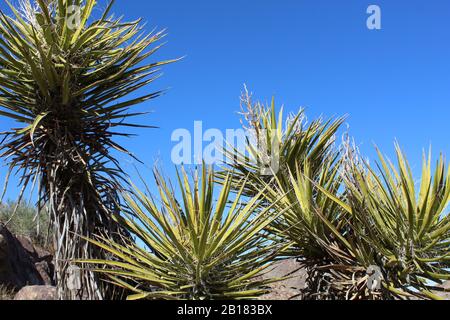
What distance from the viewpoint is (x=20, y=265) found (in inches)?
355

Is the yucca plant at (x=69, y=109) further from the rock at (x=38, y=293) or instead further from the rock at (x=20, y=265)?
the rock at (x=20, y=265)

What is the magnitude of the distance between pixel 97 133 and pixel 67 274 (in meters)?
1.48

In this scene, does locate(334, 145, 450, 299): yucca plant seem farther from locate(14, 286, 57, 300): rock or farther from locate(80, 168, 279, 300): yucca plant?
locate(14, 286, 57, 300): rock

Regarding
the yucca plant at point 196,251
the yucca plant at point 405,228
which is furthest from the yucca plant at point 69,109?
the yucca plant at point 405,228

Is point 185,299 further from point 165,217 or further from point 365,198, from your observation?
point 365,198

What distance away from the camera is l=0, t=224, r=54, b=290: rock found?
8.34 m

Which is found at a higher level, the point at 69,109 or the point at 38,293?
the point at 69,109

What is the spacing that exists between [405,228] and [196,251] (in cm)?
189

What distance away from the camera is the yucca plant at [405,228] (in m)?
4.25

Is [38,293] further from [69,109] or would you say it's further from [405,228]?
[405,228]

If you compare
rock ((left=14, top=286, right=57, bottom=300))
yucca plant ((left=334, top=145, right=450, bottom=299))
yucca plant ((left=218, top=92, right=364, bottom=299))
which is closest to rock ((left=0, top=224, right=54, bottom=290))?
rock ((left=14, top=286, right=57, bottom=300))

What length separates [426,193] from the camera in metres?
4.34

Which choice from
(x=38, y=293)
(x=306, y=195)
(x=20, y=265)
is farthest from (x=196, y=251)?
(x=20, y=265)

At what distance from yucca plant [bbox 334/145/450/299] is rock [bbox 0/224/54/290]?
6.17m
